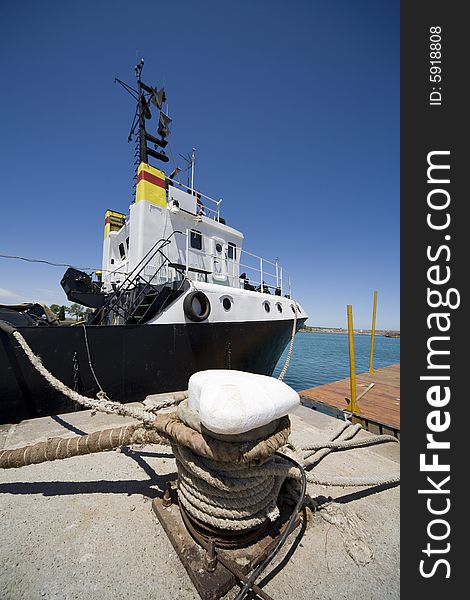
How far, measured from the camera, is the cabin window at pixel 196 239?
30.8 feet

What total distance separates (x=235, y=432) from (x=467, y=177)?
2.91 metres

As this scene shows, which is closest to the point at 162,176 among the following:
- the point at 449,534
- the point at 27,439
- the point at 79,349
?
the point at 79,349

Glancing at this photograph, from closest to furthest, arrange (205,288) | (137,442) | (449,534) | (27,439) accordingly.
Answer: (449,534) → (137,442) → (27,439) → (205,288)

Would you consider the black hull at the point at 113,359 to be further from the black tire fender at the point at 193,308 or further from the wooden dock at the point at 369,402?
the wooden dock at the point at 369,402

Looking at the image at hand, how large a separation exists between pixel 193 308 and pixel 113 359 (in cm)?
205

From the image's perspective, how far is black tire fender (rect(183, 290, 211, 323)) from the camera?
5820 millimetres

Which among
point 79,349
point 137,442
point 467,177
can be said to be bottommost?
point 137,442

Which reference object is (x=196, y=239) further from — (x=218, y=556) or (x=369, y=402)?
(x=218, y=556)

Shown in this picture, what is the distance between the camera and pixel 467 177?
2.16m

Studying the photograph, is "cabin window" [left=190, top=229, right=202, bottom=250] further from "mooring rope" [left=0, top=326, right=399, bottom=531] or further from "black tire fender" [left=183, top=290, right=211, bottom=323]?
"mooring rope" [left=0, top=326, right=399, bottom=531]

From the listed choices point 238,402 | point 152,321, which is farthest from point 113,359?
point 238,402

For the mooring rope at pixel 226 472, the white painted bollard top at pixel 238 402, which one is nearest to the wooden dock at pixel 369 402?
the mooring rope at pixel 226 472

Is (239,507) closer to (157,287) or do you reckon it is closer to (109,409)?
(109,409)

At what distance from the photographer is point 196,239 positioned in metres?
9.56
